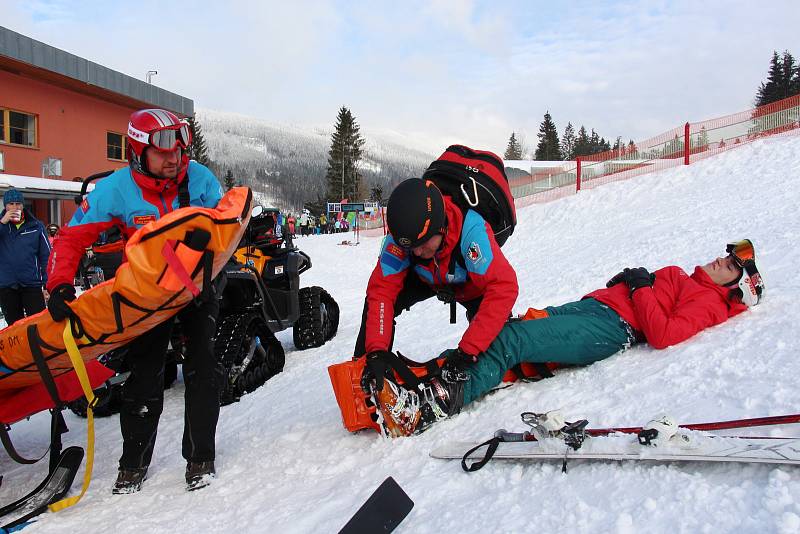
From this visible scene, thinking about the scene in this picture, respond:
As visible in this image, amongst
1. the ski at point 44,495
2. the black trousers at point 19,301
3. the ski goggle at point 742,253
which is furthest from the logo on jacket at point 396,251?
the black trousers at point 19,301

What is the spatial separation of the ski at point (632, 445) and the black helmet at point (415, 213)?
1.03 m

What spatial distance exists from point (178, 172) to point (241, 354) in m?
2.17

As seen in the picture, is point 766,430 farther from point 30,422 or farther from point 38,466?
point 30,422

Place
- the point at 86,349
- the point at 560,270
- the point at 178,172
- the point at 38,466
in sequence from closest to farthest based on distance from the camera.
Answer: the point at 86,349
the point at 178,172
the point at 38,466
the point at 560,270

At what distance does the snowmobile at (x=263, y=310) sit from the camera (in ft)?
15.4

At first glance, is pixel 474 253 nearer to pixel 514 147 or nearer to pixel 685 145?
pixel 685 145

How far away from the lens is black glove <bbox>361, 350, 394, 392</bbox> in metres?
2.83

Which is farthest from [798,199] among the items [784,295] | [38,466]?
[38,466]

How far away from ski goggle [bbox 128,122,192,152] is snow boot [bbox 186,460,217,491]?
63.7 inches

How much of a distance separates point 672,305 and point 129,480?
10.4 feet

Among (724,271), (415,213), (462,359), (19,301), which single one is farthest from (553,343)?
(19,301)

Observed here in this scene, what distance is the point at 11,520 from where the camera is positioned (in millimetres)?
2516

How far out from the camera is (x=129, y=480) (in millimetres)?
2828

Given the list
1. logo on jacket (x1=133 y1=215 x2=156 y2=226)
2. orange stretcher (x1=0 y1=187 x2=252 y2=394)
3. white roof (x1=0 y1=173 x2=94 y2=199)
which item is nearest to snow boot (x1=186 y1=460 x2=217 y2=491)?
orange stretcher (x1=0 y1=187 x2=252 y2=394)
